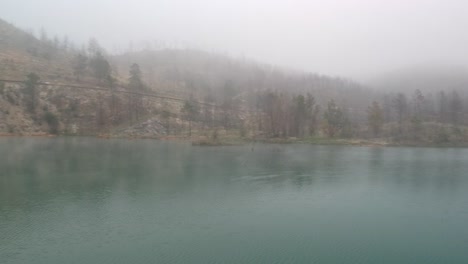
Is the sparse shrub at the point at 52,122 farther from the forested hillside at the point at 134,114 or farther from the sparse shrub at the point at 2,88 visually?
the sparse shrub at the point at 2,88

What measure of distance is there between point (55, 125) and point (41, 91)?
20.3 m

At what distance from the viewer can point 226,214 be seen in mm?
31297

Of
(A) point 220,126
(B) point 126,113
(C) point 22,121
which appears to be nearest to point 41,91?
(C) point 22,121

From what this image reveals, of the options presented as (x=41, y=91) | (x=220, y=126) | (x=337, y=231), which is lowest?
(x=337, y=231)

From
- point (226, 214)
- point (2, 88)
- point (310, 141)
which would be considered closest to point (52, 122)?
point (2, 88)

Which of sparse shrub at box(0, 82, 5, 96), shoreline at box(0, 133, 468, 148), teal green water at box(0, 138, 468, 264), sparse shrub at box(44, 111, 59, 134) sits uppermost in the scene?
sparse shrub at box(0, 82, 5, 96)

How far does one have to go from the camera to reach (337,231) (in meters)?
27.6

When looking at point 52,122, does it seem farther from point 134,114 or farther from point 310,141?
point 310,141

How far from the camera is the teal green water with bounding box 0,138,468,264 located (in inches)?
898

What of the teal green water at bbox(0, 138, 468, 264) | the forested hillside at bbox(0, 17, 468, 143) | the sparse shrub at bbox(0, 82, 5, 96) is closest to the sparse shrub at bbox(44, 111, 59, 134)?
the forested hillside at bbox(0, 17, 468, 143)

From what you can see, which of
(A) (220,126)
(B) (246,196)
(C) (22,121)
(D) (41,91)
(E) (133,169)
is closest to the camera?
(B) (246,196)

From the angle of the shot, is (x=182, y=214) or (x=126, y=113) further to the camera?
(x=126, y=113)

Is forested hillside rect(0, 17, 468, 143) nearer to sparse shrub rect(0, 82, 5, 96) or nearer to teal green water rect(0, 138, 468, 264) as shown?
sparse shrub rect(0, 82, 5, 96)

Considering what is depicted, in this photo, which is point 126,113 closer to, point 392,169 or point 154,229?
point 392,169
